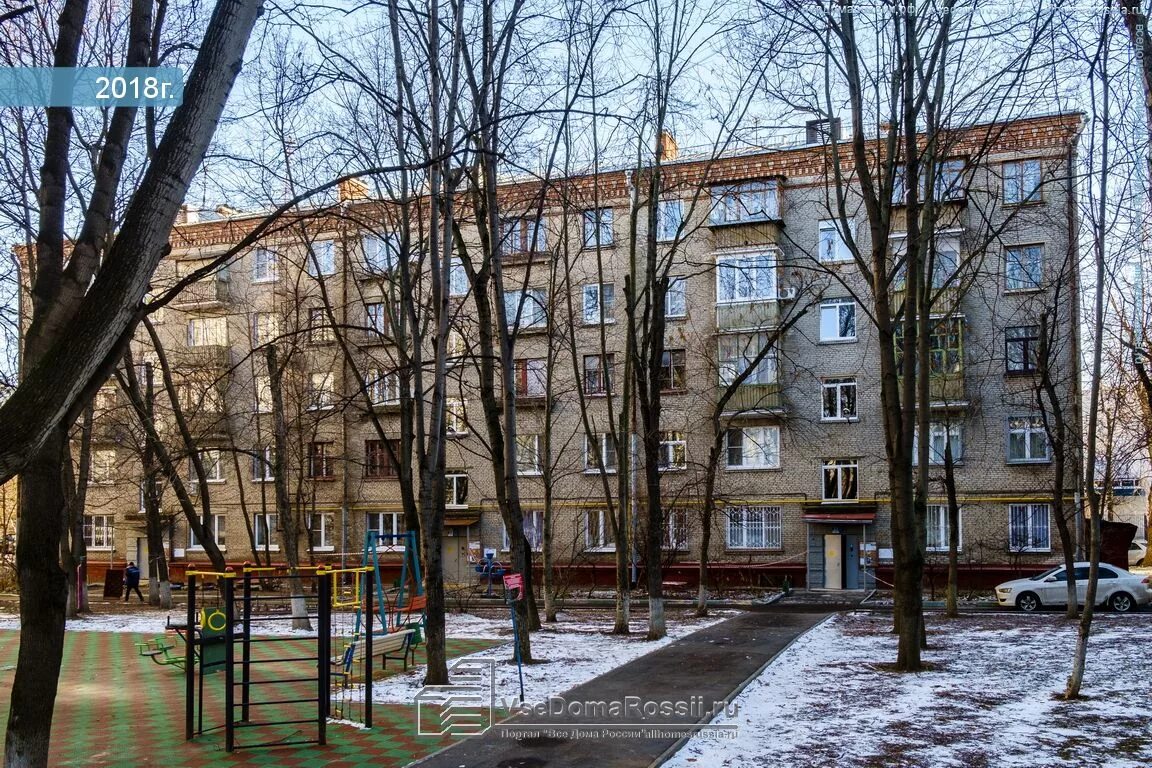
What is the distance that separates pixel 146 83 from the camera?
7.77 metres

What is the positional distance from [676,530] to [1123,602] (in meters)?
13.5

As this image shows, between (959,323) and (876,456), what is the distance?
4.87 metres

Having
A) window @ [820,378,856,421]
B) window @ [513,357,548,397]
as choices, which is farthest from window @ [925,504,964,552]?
window @ [513,357,548,397]

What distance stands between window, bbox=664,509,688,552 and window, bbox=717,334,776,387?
4.57m

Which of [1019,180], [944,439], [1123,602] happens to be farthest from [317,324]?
[1123,602]

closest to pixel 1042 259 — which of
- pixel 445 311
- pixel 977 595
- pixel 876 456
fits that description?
pixel 876 456

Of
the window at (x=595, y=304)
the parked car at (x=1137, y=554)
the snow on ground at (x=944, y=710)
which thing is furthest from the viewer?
the parked car at (x=1137, y=554)

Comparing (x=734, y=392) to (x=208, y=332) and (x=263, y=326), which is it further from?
(x=208, y=332)

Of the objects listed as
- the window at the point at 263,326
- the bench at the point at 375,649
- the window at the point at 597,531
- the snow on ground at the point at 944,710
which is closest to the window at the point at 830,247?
the window at the point at 597,531

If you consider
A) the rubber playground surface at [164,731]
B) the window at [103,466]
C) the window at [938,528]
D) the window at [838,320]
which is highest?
the window at [838,320]

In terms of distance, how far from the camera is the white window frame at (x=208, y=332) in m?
39.5

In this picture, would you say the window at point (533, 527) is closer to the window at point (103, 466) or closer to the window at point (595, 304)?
the window at point (595, 304)

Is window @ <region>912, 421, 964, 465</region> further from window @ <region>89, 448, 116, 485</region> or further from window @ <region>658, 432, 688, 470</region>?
window @ <region>89, 448, 116, 485</region>

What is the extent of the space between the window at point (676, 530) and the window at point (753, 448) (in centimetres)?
237
